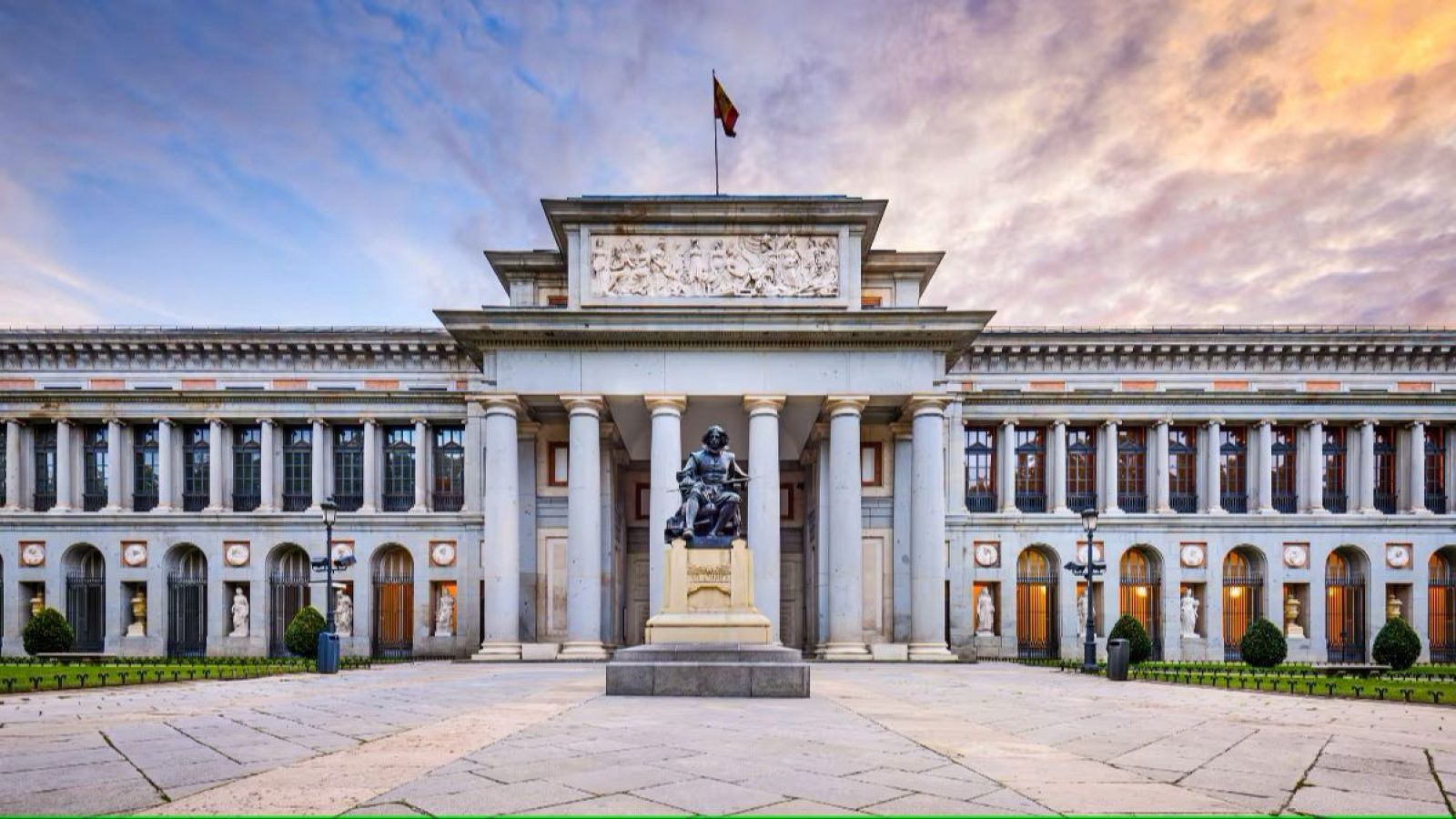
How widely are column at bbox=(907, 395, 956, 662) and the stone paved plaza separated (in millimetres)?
15210

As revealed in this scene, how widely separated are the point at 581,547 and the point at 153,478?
23.7 m

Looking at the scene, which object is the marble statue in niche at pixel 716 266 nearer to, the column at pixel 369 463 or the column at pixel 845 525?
the column at pixel 845 525

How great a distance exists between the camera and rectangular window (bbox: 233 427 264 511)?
41.7 metres

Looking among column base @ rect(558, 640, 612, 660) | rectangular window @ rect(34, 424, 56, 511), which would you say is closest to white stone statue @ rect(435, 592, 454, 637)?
column base @ rect(558, 640, 612, 660)

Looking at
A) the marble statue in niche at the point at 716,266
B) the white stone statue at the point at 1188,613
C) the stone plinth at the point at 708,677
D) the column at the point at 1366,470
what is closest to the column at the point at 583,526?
the marble statue in niche at the point at 716,266

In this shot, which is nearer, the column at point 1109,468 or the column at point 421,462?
the column at point 421,462

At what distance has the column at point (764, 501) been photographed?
31.2 m

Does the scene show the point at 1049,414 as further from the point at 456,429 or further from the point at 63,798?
the point at 63,798

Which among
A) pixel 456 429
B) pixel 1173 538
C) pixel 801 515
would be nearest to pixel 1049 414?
pixel 1173 538

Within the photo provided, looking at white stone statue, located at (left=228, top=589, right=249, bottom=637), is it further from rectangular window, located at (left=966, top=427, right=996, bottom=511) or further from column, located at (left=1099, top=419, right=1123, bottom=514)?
column, located at (left=1099, top=419, right=1123, bottom=514)

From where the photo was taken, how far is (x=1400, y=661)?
30.7m

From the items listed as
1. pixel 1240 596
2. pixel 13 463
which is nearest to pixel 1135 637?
pixel 1240 596

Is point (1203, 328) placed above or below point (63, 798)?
above

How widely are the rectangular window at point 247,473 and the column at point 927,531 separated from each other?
29884 mm
